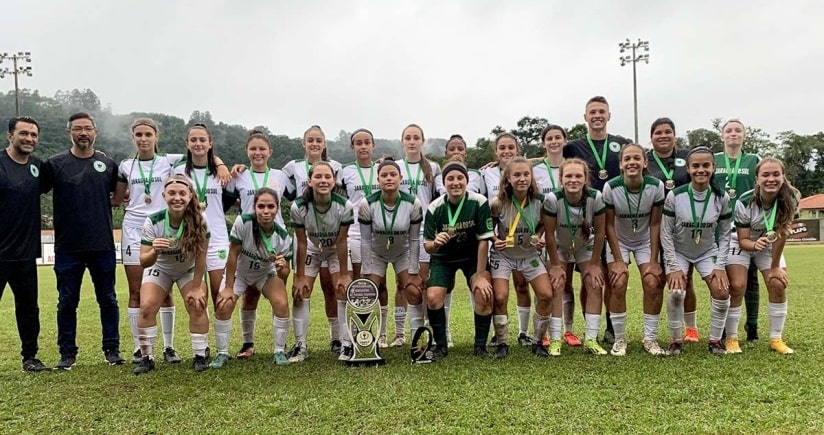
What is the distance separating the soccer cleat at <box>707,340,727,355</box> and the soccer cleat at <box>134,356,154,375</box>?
15.9ft

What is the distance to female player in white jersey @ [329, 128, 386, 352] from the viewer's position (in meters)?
6.23

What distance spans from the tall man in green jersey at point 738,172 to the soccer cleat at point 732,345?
28.7 inches

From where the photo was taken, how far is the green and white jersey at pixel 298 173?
641 centimetres

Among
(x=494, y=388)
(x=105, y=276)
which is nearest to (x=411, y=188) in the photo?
(x=494, y=388)

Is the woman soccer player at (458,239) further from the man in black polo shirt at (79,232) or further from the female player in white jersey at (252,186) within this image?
the man in black polo shirt at (79,232)

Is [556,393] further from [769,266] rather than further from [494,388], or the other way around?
[769,266]

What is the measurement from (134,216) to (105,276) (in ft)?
2.00

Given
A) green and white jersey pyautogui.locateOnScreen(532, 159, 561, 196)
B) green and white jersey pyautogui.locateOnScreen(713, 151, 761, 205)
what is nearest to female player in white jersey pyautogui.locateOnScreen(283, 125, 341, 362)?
green and white jersey pyautogui.locateOnScreen(532, 159, 561, 196)

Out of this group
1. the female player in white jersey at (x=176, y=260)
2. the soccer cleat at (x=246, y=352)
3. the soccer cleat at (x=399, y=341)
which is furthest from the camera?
the soccer cleat at (x=399, y=341)

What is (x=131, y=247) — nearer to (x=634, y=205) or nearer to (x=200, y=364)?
(x=200, y=364)

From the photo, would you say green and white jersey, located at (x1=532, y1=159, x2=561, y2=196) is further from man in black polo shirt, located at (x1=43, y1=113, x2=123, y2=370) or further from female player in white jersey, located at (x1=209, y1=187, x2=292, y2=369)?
man in black polo shirt, located at (x1=43, y1=113, x2=123, y2=370)

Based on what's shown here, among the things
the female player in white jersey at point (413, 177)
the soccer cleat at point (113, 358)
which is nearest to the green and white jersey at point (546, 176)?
the female player in white jersey at point (413, 177)

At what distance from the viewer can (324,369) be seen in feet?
16.9

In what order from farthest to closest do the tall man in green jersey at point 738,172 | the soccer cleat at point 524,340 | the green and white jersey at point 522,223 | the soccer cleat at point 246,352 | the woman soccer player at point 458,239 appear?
the soccer cleat at point 524,340
the tall man in green jersey at point 738,172
the soccer cleat at point 246,352
the green and white jersey at point 522,223
the woman soccer player at point 458,239
